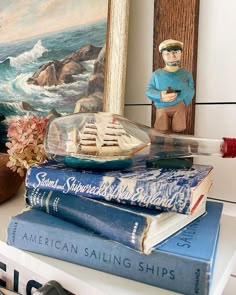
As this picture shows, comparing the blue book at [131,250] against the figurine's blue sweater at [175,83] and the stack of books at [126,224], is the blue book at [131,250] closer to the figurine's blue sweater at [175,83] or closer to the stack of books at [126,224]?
the stack of books at [126,224]

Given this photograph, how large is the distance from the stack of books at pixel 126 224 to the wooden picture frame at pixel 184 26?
0.18 meters

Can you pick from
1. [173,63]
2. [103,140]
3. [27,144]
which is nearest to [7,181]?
[27,144]

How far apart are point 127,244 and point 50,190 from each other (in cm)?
12

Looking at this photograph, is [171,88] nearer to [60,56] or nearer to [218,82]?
[218,82]

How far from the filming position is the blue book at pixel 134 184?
272mm

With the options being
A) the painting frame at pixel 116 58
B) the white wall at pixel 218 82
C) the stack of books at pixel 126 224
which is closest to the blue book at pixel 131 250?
the stack of books at pixel 126 224

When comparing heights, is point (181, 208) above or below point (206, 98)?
below

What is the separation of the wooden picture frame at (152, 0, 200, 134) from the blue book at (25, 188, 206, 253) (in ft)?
0.68

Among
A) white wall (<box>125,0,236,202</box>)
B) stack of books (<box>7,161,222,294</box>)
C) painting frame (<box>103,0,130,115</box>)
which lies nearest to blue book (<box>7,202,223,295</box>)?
stack of books (<box>7,161,222,294</box>)

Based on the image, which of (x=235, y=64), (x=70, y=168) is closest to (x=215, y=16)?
(x=235, y=64)

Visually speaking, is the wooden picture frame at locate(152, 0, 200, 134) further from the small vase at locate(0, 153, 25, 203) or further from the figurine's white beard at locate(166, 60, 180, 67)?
the small vase at locate(0, 153, 25, 203)

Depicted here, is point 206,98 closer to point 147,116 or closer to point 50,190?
point 147,116

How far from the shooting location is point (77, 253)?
0.30 meters

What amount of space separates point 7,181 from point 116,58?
0.29 m
